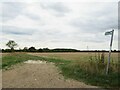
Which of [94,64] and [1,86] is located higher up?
[94,64]

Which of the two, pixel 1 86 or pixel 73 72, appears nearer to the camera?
pixel 1 86

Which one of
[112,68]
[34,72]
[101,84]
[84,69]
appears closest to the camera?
[101,84]

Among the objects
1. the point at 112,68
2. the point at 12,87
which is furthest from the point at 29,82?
the point at 112,68

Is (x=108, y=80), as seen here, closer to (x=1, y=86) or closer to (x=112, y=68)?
(x=112, y=68)

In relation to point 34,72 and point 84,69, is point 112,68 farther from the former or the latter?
point 34,72

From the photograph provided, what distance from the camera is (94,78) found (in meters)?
9.70

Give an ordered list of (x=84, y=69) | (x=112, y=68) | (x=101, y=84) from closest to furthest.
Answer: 1. (x=101, y=84)
2. (x=112, y=68)
3. (x=84, y=69)

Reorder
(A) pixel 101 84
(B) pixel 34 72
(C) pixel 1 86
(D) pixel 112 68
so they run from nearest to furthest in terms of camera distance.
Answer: (A) pixel 101 84 → (C) pixel 1 86 → (D) pixel 112 68 → (B) pixel 34 72

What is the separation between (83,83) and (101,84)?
0.76 meters

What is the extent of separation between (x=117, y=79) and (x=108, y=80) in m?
0.36

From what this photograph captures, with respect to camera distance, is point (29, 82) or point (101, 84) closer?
point (101, 84)

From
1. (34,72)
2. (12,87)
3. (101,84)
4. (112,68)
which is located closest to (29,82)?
(12,87)

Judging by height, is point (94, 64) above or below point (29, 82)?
above

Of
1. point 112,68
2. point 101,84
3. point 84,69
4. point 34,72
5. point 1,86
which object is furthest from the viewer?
point 34,72
